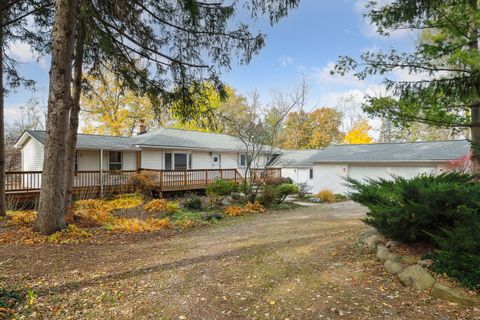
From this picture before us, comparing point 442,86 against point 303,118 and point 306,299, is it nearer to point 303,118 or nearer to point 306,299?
point 306,299

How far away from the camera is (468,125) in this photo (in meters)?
6.94

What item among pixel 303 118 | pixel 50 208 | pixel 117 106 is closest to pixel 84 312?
pixel 50 208

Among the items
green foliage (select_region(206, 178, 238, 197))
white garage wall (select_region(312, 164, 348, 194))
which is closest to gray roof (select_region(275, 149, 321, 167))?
white garage wall (select_region(312, 164, 348, 194))

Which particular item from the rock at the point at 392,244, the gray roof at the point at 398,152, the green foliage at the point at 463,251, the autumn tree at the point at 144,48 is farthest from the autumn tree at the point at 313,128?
the green foliage at the point at 463,251

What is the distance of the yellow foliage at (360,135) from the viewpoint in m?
33.4

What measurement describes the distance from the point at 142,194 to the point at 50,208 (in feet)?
29.2

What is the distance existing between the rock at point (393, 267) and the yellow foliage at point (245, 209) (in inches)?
267

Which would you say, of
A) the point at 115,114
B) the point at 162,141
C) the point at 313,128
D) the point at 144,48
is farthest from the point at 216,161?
the point at 313,128

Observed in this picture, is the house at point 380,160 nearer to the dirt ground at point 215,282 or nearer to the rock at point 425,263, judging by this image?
the dirt ground at point 215,282

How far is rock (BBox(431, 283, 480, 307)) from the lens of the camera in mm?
3000

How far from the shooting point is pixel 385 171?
663 inches

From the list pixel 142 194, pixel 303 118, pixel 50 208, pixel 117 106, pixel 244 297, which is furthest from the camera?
pixel 303 118

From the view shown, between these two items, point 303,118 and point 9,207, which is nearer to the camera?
point 9,207

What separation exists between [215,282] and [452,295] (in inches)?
106
